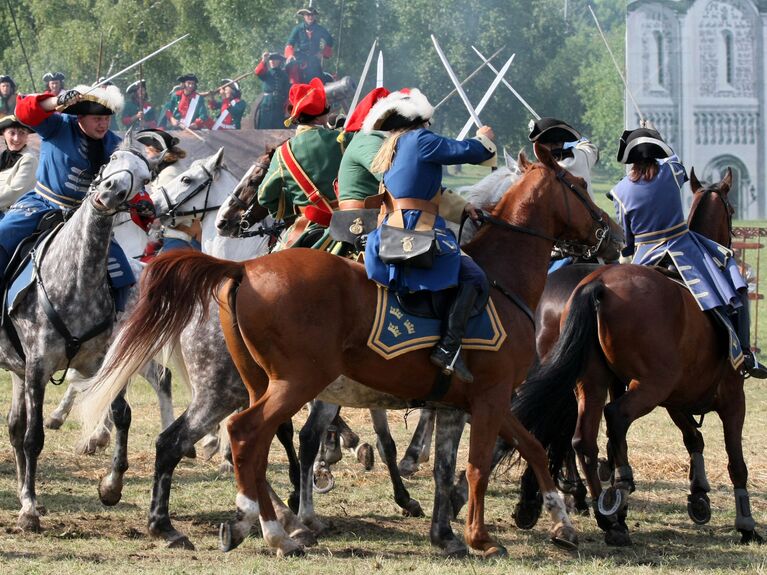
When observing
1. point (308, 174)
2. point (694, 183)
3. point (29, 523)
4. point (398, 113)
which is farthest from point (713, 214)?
point (29, 523)

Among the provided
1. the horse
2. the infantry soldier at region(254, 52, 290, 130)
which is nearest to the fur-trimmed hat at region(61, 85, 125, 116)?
the horse

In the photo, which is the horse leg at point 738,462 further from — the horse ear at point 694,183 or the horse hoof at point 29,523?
the horse hoof at point 29,523

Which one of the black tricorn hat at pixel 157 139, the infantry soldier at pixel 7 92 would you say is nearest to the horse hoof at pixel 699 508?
the black tricorn hat at pixel 157 139

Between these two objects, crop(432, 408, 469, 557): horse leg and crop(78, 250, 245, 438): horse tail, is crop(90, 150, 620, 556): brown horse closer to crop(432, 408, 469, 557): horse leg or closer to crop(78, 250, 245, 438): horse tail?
crop(78, 250, 245, 438): horse tail

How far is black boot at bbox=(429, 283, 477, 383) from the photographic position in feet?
22.8

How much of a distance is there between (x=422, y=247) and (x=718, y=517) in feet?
10.7

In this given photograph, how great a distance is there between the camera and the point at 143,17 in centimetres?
3475

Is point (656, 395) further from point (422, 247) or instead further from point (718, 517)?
point (422, 247)

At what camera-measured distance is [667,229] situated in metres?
8.76

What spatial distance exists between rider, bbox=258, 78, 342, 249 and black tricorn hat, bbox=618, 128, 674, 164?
74.7 inches

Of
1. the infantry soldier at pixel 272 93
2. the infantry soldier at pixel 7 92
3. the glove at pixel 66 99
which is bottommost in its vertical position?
the glove at pixel 66 99

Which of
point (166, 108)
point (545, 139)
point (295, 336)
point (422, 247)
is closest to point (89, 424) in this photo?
point (295, 336)

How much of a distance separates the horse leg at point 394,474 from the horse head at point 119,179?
7.83 feet

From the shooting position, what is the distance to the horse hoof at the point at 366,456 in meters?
10.1
